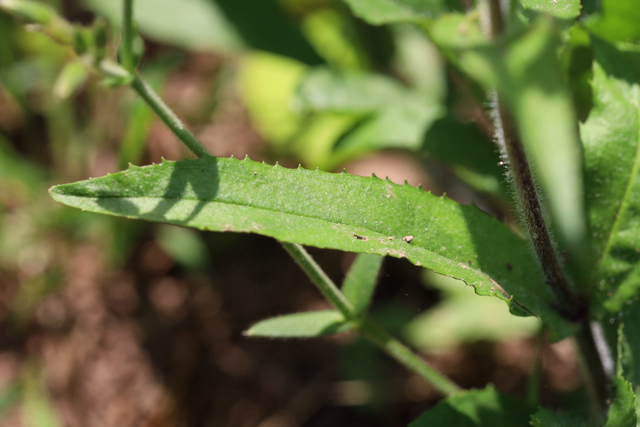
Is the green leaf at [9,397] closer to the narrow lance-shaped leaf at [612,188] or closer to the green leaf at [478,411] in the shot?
the green leaf at [478,411]

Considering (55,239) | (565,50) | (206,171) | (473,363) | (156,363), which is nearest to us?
(206,171)

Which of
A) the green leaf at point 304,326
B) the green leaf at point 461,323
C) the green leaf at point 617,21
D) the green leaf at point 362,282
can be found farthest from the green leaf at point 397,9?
the green leaf at point 461,323

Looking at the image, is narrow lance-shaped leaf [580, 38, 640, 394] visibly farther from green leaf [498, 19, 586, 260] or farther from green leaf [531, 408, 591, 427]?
green leaf [498, 19, 586, 260]

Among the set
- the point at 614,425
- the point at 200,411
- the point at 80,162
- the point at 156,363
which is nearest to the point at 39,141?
the point at 80,162

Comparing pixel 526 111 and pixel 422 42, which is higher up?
pixel 526 111

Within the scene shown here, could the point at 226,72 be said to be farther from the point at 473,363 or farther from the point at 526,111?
the point at 526,111

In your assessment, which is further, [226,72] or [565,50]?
[226,72]

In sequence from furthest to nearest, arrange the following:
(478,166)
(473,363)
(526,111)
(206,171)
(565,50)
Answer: (473,363), (478,166), (565,50), (206,171), (526,111)
